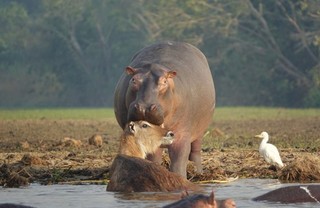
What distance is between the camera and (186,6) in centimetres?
4203

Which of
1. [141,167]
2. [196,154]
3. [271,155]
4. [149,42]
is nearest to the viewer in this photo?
[141,167]

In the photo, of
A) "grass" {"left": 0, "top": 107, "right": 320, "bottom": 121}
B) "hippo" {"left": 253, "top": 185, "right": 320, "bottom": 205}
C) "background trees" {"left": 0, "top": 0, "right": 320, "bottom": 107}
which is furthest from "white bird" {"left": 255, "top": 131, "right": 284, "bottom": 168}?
"background trees" {"left": 0, "top": 0, "right": 320, "bottom": 107}

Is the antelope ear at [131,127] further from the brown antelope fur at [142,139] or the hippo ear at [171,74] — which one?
the hippo ear at [171,74]

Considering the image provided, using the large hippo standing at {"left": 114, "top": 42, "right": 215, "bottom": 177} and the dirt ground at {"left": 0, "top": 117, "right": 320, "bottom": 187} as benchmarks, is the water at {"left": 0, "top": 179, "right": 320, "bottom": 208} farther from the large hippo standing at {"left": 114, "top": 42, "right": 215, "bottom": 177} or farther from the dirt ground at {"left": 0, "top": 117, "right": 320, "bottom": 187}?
the large hippo standing at {"left": 114, "top": 42, "right": 215, "bottom": 177}

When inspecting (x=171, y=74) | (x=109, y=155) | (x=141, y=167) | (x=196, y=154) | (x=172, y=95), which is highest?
(x=171, y=74)

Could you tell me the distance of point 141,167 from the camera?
8500 millimetres

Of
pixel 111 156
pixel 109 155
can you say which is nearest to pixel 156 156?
pixel 111 156

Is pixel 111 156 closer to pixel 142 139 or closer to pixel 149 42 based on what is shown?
pixel 142 139

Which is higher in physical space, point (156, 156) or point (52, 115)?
point (156, 156)

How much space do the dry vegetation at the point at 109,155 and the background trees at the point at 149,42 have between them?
15832mm

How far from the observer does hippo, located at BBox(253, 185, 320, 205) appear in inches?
306

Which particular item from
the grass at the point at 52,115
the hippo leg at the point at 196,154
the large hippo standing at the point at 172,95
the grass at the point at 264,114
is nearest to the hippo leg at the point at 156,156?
the large hippo standing at the point at 172,95

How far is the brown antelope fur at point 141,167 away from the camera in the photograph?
27.9 feet

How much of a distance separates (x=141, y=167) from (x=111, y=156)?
12.6ft
